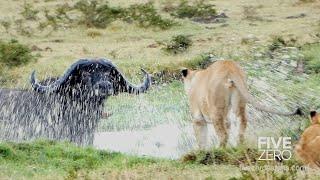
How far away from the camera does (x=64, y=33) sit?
835 inches

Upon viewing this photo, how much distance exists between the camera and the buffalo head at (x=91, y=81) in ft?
32.6

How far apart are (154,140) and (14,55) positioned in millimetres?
6204

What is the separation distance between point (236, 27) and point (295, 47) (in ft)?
10.8

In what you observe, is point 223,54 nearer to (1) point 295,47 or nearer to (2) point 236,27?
(1) point 295,47

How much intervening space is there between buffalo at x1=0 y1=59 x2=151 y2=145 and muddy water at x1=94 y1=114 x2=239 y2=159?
564mm

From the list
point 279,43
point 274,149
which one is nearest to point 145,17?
point 279,43

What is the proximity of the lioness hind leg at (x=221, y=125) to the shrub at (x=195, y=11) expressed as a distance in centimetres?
1428

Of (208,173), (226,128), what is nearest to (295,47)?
(226,128)

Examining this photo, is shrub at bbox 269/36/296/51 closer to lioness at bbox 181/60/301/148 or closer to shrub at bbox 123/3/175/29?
shrub at bbox 123/3/175/29

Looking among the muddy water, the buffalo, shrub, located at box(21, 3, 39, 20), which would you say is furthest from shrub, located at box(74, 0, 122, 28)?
the buffalo

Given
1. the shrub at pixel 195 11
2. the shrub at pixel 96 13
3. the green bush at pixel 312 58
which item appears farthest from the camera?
the shrub at pixel 195 11

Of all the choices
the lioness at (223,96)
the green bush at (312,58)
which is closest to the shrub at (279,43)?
the green bush at (312,58)

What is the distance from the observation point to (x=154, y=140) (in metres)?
11.7

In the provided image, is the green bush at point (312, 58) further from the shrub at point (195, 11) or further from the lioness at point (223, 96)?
the lioness at point (223, 96)
